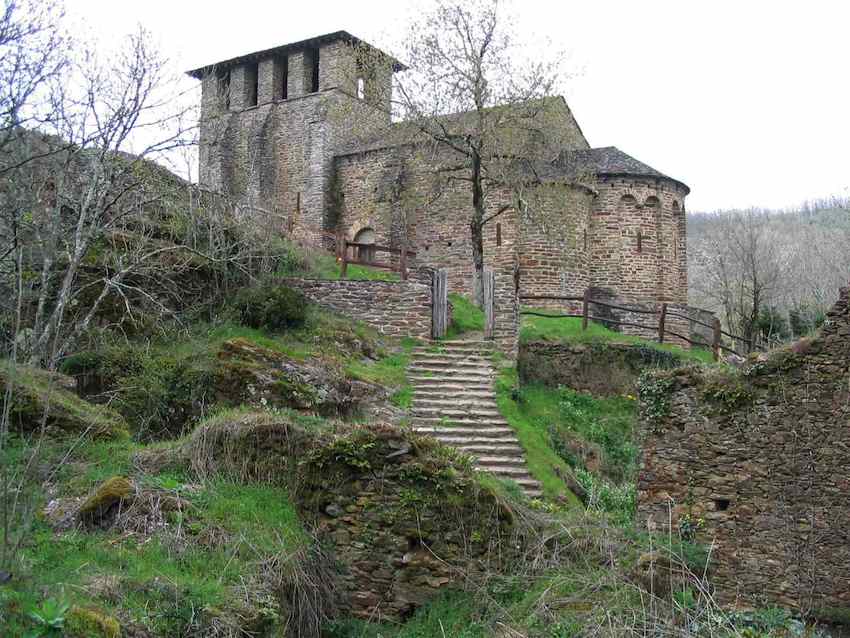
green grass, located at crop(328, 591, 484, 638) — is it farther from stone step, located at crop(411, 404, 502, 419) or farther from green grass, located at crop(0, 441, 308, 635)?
stone step, located at crop(411, 404, 502, 419)

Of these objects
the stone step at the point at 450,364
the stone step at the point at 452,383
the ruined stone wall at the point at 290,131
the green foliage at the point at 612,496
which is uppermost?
the ruined stone wall at the point at 290,131

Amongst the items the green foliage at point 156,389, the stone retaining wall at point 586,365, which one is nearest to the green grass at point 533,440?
the stone retaining wall at point 586,365

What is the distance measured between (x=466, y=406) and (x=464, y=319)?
4.81 meters

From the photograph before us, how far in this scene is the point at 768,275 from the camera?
31.3 m

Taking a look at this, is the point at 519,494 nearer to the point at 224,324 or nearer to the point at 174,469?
the point at 174,469

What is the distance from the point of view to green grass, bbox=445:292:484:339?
65.6ft

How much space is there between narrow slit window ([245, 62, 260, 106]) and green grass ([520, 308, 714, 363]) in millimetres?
16617

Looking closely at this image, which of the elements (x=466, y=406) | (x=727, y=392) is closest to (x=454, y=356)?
(x=466, y=406)

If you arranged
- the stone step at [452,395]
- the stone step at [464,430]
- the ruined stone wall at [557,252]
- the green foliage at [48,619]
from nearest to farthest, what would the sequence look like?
the green foliage at [48,619] < the stone step at [464,430] < the stone step at [452,395] < the ruined stone wall at [557,252]

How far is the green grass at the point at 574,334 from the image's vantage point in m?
21.2

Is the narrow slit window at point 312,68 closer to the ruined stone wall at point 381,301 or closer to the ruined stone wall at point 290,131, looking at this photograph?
the ruined stone wall at point 290,131

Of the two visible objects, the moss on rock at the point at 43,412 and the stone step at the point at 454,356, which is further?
the stone step at the point at 454,356

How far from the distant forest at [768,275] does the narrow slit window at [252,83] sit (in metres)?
18.8

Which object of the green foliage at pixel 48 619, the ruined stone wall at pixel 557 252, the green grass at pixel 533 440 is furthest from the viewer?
the ruined stone wall at pixel 557 252
